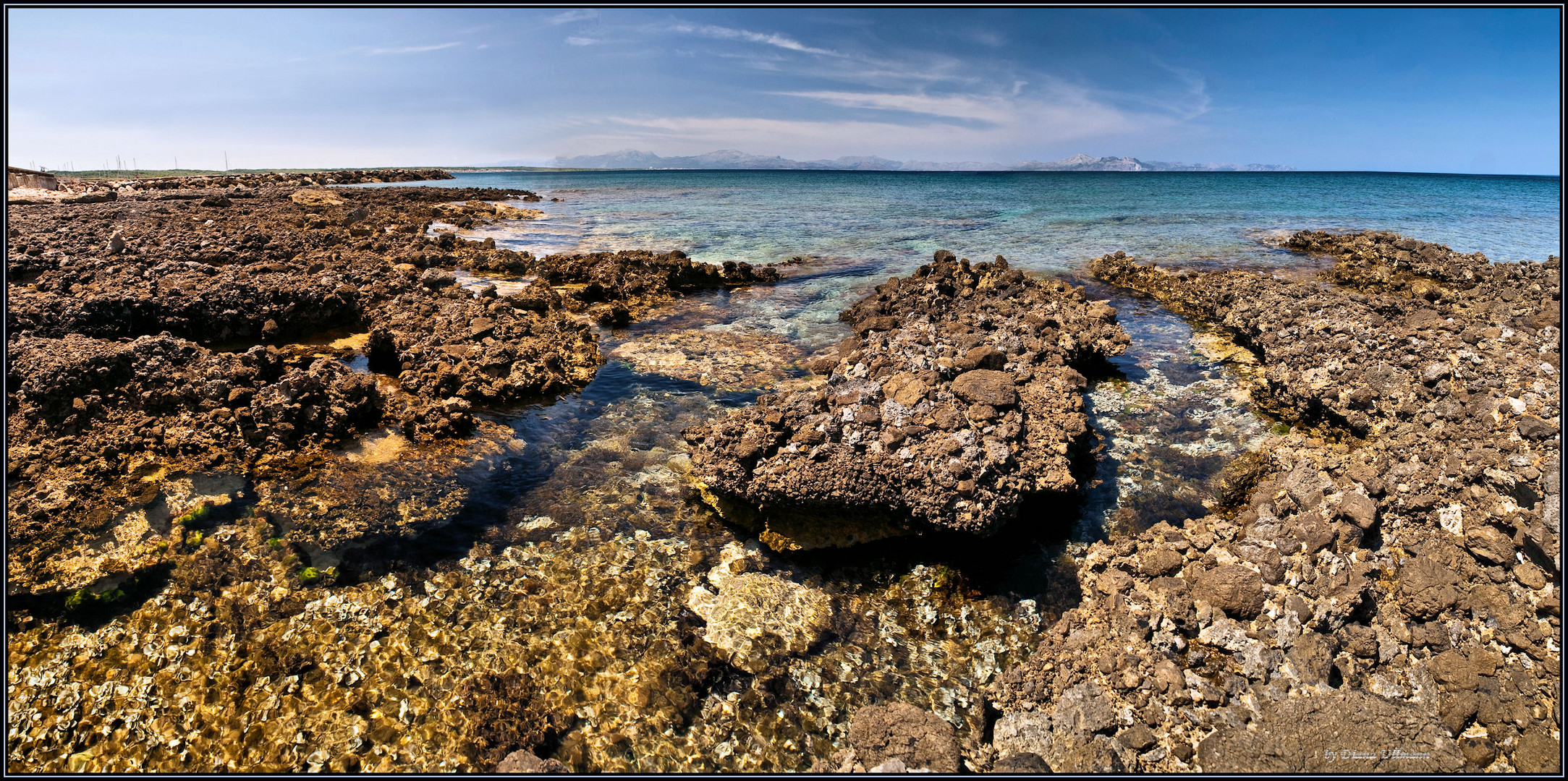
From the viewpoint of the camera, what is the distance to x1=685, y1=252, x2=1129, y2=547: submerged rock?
688 cm

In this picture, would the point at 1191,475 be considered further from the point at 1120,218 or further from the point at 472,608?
the point at 1120,218

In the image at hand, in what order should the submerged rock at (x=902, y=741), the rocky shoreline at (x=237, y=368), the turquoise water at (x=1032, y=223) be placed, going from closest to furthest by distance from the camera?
1. the submerged rock at (x=902, y=741)
2. the rocky shoreline at (x=237, y=368)
3. the turquoise water at (x=1032, y=223)

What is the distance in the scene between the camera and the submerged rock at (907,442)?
6.88 metres

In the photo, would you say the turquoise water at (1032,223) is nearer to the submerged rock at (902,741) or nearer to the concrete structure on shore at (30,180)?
the submerged rock at (902,741)

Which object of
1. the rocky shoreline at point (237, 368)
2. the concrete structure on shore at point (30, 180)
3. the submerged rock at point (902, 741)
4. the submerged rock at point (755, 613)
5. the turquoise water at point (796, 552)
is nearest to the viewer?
the submerged rock at point (902, 741)

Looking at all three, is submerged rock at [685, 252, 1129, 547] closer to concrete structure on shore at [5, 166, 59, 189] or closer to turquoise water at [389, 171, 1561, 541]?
turquoise water at [389, 171, 1561, 541]

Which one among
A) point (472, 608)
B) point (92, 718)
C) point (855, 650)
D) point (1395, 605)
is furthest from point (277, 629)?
point (1395, 605)

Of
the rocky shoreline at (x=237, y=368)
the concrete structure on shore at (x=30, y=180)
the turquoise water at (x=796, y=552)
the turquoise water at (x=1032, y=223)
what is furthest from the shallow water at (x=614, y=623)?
the concrete structure on shore at (x=30, y=180)

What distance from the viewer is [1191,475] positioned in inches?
339

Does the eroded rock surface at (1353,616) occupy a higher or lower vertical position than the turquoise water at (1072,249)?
lower

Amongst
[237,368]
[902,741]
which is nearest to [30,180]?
[237,368]

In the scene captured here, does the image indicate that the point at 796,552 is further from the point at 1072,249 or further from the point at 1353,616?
the point at 1072,249

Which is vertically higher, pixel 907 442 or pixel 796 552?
pixel 907 442

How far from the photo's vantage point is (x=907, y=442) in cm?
726
